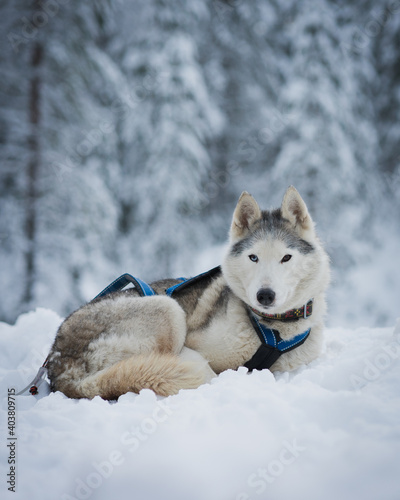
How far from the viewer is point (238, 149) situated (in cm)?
1433

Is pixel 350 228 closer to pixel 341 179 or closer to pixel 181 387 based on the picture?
pixel 341 179

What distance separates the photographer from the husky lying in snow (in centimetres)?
243

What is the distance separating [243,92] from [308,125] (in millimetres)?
5007

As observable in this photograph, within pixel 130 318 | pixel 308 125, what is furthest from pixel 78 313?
pixel 308 125

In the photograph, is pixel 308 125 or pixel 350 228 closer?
pixel 308 125

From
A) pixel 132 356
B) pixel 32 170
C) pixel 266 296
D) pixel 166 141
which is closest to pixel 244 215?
pixel 266 296

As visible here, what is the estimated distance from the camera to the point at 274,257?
2.83 meters

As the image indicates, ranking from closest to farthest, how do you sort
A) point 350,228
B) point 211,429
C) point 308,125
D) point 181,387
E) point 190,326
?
point 211,429
point 181,387
point 190,326
point 308,125
point 350,228

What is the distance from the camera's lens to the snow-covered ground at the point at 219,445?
57.5 inches
